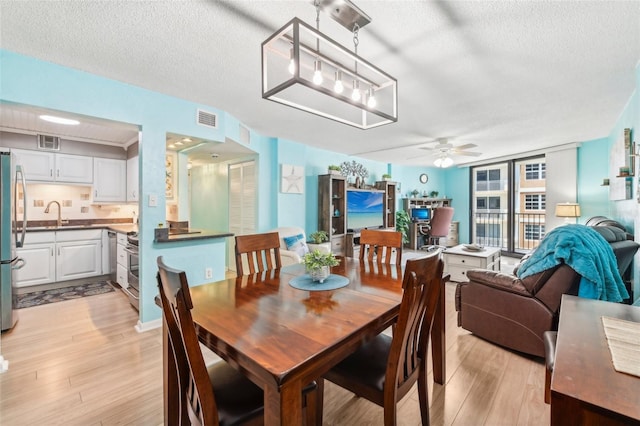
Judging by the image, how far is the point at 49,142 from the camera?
406 cm

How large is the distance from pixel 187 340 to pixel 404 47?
86.8 inches

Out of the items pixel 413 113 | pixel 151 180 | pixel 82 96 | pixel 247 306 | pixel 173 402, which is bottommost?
pixel 173 402

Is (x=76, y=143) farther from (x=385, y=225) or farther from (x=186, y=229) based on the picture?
(x=385, y=225)

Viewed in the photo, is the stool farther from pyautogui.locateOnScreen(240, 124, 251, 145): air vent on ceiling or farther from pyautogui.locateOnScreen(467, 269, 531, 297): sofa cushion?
pyautogui.locateOnScreen(240, 124, 251, 145): air vent on ceiling

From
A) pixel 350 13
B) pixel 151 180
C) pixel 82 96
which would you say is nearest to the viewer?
pixel 350 13

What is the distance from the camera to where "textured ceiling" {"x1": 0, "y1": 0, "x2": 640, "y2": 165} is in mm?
1622

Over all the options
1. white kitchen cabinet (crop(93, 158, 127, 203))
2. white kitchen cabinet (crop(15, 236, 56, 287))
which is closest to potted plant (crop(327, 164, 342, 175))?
white kitchen cabinet (crop(93, 158, 127, 203))

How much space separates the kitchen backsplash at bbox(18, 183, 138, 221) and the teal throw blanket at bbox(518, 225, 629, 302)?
5.90m

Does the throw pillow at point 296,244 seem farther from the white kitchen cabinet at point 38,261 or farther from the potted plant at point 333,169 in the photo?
the white kitchen cabinet at point 38,261

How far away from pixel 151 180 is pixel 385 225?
4.93 meters

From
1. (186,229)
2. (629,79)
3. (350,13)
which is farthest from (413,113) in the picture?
(186,229)

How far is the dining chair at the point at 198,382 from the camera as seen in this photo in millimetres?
936

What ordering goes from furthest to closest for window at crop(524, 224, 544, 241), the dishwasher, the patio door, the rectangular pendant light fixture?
1. window at crop(524, 224, 544, 241)
2. the patio door
3. the dishwasher
4. the rectangular pendant light fixture

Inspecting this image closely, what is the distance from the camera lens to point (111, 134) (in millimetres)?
4148
